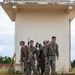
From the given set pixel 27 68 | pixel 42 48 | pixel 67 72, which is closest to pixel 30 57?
pixel 27 68

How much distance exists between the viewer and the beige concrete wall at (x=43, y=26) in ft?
70.1

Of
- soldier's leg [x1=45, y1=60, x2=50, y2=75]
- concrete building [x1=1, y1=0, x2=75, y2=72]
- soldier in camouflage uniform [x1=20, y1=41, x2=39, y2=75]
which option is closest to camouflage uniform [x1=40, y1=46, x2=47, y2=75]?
soldier's leg [x1=45, y1=60, x2=50, y2=75]

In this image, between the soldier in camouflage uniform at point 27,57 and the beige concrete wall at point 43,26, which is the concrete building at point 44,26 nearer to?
the beige concrete wall at point 43,26

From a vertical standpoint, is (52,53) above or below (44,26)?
below

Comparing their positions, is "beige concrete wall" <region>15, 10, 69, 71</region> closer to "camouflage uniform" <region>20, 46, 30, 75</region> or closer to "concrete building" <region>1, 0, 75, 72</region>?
"concrete building" <region>1, 0, 75, 72</region>

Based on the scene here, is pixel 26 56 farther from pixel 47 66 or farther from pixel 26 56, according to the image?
pixel 47 66

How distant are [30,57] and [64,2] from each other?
19.1 ft

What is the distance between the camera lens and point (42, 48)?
17.5 metres

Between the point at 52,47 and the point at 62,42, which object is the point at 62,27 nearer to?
the point at 62,42

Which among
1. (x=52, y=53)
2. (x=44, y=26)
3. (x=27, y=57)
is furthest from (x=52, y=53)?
(x=44, y=26)

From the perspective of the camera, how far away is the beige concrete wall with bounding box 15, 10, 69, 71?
70.1 ft

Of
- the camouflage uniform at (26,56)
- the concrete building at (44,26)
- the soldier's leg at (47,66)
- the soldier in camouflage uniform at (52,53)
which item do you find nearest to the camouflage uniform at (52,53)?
the soldier in camouflage uniform at (52,53)

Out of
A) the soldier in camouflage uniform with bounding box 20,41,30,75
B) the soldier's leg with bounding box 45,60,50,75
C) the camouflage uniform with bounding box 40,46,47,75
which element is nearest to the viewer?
the soldier in camouflage uniform with bounding box 20,41,30,75

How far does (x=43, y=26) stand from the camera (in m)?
21.5
